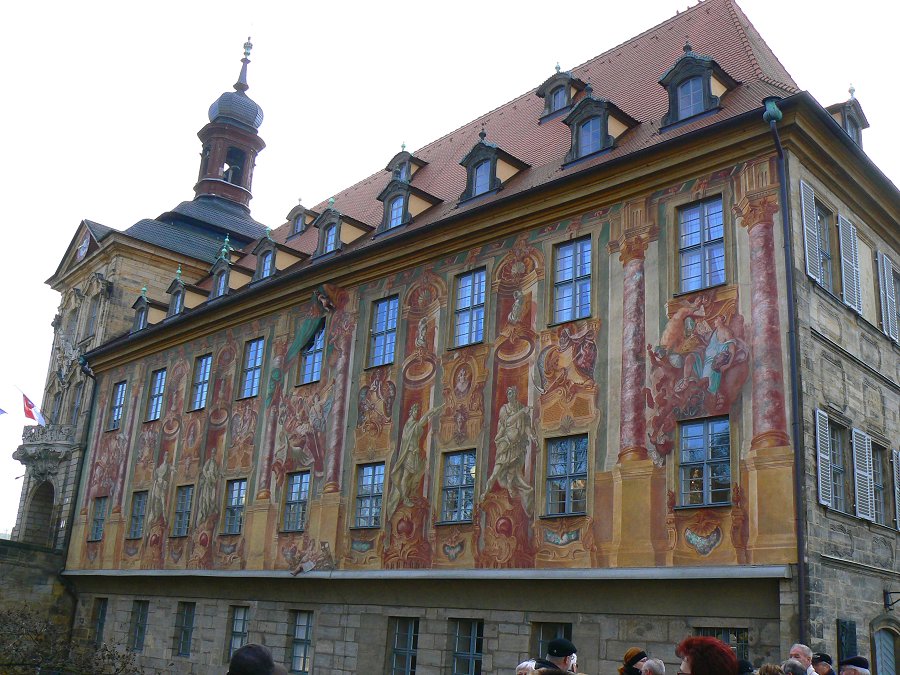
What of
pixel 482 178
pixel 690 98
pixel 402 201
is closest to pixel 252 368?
pixel 402 201

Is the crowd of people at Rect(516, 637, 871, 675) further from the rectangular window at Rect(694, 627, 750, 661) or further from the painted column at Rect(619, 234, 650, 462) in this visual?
the painted column at Rect(619, 234, 650, 462)

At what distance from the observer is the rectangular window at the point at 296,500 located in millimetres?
19812

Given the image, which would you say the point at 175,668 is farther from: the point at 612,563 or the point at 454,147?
the point at 454,147

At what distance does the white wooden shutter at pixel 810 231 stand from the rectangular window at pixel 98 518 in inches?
775

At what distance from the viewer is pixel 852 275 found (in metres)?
15.4

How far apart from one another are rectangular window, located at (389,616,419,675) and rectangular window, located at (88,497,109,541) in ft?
40.2

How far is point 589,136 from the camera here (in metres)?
17.4

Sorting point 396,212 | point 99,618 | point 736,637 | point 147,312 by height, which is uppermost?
point 396,212

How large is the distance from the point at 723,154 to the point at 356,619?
33.5 ft

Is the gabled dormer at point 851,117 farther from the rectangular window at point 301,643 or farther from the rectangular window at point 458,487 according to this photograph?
the rectangular window at point 301,643

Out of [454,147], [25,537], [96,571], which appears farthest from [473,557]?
[25,537]

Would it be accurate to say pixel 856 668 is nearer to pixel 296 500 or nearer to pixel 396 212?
pixel 296 500

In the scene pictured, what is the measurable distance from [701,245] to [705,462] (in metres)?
3.35

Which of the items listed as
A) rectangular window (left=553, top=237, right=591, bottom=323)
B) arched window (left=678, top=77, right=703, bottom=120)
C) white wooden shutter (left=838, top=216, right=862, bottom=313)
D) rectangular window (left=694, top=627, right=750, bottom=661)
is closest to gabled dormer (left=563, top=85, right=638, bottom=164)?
arched window (left=678, top=77, right=703, bottom=120)
